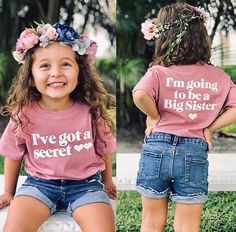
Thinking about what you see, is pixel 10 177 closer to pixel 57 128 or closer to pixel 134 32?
pixel 57 128

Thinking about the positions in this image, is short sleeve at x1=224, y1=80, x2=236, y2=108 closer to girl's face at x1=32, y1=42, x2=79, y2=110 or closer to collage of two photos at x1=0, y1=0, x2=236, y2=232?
collage of two photos at x1=0, y1=0, x2=236, y2=232

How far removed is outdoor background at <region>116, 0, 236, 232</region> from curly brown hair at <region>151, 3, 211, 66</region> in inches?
8.6

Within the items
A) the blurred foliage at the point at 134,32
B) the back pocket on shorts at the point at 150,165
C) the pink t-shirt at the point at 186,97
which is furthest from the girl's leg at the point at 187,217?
the blurred foliage at the point at 134,32

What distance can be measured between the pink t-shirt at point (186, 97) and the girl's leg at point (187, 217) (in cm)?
24

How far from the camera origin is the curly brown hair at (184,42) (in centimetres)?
172

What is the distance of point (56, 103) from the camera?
1.84 meters

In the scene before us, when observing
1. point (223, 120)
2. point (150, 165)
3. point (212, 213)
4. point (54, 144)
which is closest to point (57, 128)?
point (54, 144)

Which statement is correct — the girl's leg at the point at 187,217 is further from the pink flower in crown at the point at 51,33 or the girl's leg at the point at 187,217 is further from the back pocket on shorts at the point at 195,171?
the pink flower in crown at the point at 51,33

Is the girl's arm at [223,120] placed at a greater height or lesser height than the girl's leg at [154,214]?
greater

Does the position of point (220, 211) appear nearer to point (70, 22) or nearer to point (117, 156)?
point (117, 156)

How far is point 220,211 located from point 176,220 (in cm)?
43

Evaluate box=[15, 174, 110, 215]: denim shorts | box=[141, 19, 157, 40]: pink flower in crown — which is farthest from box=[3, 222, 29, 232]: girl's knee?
box=[141, 19, 157, 40]: pink flower in crown

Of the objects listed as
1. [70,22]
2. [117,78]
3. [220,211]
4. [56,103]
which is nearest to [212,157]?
[220,211]

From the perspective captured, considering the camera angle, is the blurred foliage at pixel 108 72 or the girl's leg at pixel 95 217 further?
the blurred foliage at pixel 108 72
